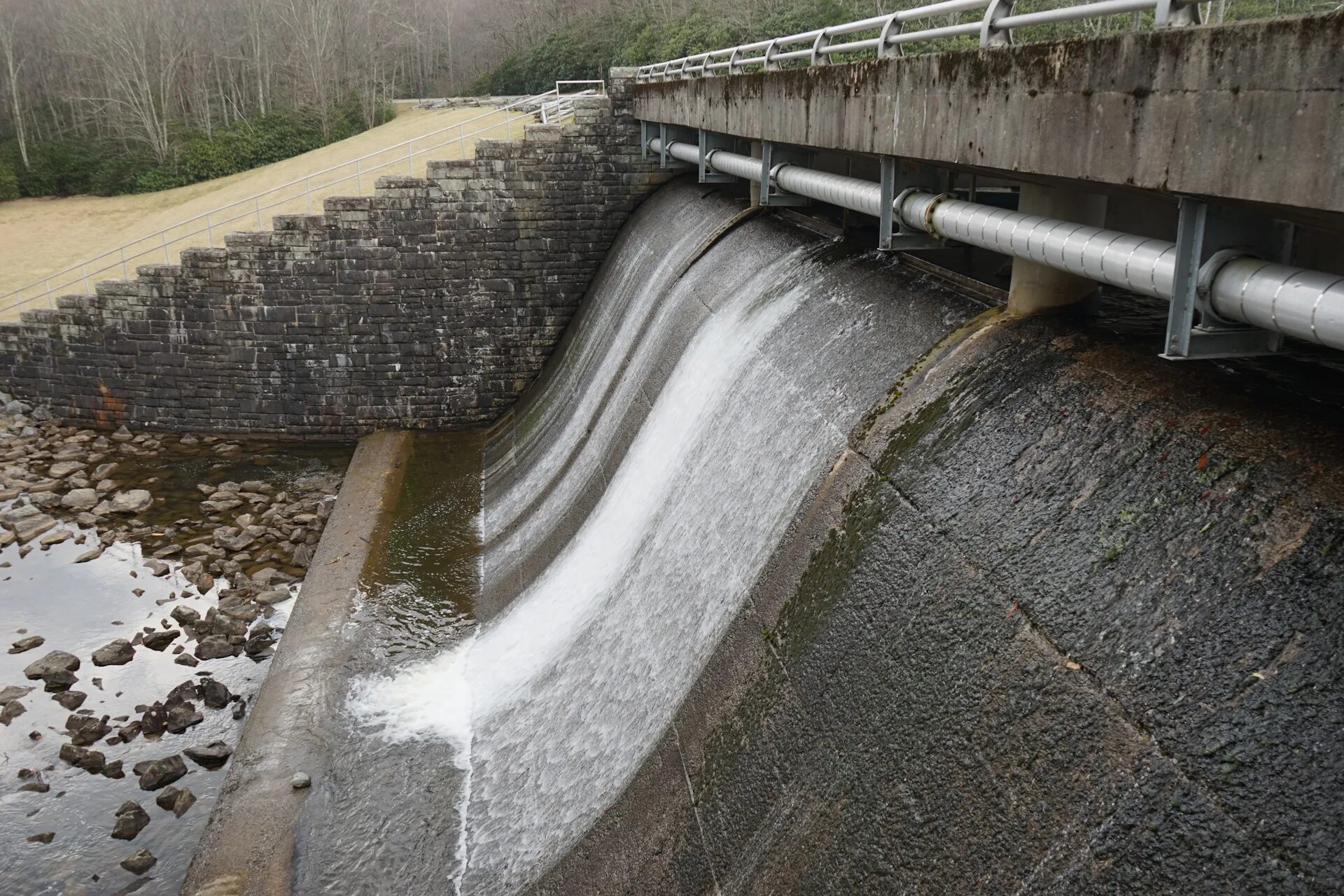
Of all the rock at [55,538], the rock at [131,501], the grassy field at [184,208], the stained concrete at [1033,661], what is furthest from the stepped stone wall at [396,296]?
the stained concrete at [1033,661]

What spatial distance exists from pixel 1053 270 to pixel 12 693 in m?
9.83

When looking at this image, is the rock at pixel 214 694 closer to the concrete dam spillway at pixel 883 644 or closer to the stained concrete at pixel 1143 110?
the concrete dam spillway at pixel 883 644

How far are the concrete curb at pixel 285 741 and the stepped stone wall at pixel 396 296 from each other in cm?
463

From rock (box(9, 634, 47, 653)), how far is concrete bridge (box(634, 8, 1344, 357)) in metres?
9.45

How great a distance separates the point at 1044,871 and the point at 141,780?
769 cm

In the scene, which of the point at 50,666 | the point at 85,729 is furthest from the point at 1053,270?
the point at 50,666

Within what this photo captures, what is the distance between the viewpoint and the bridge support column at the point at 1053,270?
5.37m

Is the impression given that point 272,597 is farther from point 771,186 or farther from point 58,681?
point 771,186

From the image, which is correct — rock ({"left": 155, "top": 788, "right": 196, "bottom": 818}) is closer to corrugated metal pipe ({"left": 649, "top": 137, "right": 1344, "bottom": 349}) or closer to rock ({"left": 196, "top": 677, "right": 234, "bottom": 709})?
rock ({"left": 196, "top": 677, "right": 234, "bottom": 709})

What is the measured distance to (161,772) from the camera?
857 cm

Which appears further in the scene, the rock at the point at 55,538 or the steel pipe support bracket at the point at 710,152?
the rock at the point at 55,538

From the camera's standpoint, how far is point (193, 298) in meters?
16.7

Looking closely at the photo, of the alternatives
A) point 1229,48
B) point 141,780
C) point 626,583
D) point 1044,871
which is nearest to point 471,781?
point 626,583

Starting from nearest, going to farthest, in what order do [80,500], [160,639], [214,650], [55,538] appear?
[214,650] < [160,639] < [55,538] < [80,500]
